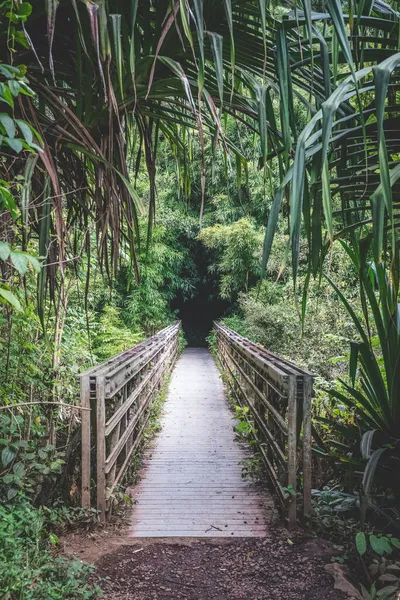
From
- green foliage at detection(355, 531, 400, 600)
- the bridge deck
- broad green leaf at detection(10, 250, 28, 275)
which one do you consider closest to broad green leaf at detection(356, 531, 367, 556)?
green foliage at detection(355, 531, 400, 600)

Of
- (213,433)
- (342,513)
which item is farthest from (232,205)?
(342,513)

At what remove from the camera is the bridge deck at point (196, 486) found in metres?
2.53

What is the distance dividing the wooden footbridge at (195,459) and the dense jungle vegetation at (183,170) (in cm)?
17

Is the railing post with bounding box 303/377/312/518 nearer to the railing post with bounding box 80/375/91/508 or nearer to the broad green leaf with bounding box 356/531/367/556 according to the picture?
the broad green leaf with bounding box 356/531/367/556

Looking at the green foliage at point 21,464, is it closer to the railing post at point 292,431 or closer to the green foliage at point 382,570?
the railing post at point 292,431

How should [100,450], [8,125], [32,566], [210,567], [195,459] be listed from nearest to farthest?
[8,125], [32,566], [210,567], [100,450], [195,459]

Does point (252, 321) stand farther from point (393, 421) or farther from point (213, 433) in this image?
point (393, 421)

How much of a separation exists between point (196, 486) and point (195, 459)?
543 millimetres

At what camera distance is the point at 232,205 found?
1231cm

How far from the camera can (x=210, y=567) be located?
209 cm

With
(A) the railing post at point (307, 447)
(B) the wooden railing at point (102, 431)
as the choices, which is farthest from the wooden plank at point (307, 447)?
(B) the wooden railing at point (102, 431)

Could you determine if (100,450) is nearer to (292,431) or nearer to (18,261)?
(292,431)

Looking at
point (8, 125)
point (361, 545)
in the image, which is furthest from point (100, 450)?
point (8, 125)

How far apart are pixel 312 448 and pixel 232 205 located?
10298 millimetres
